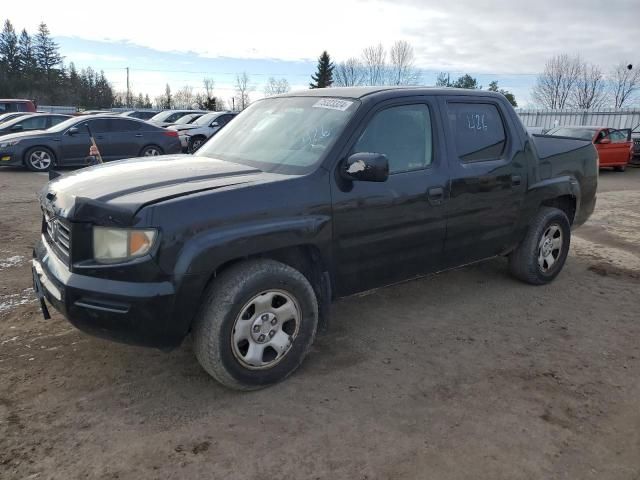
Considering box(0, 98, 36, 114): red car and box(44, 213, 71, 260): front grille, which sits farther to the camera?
box(0, 98, 36, 114): red car

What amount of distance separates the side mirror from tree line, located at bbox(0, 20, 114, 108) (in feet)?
208

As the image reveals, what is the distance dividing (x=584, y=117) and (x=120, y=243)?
30.3 metres

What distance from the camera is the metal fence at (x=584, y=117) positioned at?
26.4 metres

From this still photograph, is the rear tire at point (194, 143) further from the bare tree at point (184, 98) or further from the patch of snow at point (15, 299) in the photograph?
the bare tree at point (184, 98)

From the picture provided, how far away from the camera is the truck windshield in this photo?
3500mm

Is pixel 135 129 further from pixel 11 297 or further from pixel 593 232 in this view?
pixel 593 232

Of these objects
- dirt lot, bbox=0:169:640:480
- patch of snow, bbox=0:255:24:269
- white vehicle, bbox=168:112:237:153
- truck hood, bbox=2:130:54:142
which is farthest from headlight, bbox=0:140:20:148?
dirt lot, bbox=0:169:640:480

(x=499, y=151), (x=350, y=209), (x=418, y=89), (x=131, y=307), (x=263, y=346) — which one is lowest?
(x=263, y=346)

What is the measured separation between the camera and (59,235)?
312 centimetres

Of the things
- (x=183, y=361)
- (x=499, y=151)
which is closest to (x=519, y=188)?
(x=499, y=151)

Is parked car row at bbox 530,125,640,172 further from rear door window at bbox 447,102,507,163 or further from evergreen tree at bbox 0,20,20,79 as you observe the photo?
evergreen tree at bbox 0,20,20,79

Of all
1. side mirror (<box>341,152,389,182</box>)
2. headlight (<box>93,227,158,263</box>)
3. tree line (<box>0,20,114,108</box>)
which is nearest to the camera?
headlight (<box>93,227,158,263</box>)

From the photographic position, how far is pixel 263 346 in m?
3.18

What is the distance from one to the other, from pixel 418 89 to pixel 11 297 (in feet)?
12.6
